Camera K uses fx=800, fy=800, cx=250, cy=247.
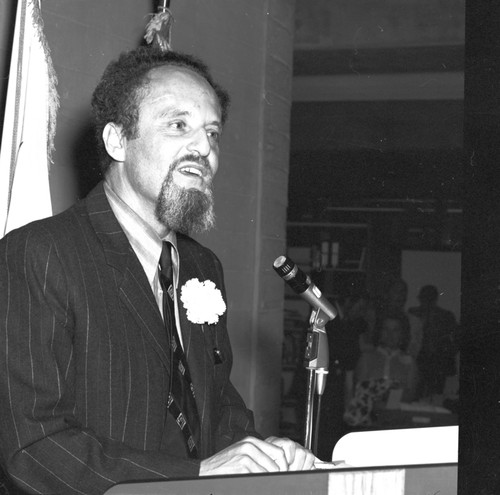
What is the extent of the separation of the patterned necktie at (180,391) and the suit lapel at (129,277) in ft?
0.16

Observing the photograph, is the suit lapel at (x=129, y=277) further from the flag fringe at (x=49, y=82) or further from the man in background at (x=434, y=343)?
the man in background at (x=434, y=343)

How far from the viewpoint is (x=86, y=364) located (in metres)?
1.53

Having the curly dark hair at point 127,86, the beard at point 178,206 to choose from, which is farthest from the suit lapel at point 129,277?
the curly dark hair at point 127,86

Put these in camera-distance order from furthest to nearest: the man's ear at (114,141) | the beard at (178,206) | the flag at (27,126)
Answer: the flag at (27,126) < the man's ear at (114,141) < the beard at (178,206)

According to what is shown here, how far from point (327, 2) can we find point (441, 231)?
53.6 inches

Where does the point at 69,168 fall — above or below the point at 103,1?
below

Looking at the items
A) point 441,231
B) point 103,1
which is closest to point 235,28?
point 103,1

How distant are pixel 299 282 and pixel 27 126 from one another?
859mm

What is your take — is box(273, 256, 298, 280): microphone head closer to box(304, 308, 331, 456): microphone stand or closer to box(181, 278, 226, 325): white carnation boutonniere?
box(304, 308, 331, 456): microphone stand

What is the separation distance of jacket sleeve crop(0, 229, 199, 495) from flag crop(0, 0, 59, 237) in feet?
1.71

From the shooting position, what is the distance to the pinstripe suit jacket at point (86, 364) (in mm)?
1393

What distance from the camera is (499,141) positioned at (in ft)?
1.92

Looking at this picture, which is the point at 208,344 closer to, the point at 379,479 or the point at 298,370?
the point at 379,479

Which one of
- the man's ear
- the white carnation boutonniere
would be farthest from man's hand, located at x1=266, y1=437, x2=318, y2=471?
the man's ear
